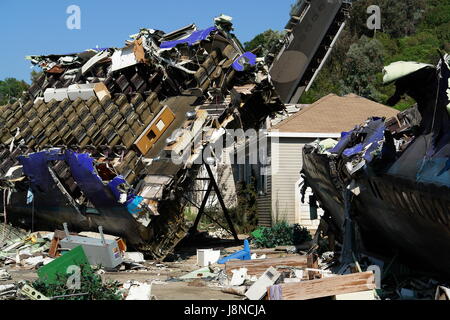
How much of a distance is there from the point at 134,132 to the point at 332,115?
11.3 meters

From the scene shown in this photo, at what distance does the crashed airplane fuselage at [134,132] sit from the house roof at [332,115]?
193 inches

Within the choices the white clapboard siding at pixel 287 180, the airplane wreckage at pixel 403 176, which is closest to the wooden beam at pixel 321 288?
the airplane wreckage at pixel 403 176

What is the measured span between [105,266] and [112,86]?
324 inches

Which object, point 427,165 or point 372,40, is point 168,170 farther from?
point 372,40

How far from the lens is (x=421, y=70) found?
841 centimetres

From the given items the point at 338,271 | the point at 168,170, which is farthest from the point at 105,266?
the point at 338,271

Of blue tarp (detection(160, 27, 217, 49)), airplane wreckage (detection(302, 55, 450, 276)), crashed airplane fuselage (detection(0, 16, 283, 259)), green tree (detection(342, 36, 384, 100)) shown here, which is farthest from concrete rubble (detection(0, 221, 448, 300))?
green tree (detection(342, 36, 384, 100))

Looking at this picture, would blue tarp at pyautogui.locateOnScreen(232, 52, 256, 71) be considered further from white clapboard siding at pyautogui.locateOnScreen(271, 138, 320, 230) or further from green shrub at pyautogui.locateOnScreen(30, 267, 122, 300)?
green shrub at pyautogui.locateOnScreen(30, 267, 122, 300)

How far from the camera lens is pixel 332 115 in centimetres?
2775

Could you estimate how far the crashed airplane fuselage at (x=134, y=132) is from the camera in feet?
57.7

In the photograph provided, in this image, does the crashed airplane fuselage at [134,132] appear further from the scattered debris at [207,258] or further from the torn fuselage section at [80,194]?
the scattered debris at [207,258]

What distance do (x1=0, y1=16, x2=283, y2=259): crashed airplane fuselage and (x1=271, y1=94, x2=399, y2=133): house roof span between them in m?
4.90

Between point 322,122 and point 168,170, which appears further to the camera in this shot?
point 322,122

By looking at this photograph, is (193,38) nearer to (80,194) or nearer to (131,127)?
(131,127)
